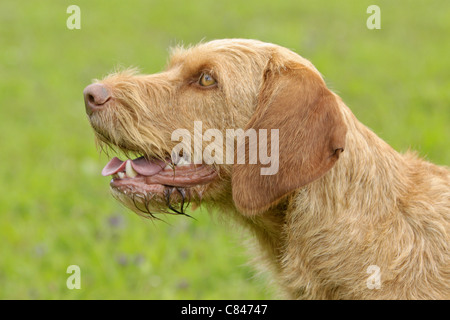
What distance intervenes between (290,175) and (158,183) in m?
0.73

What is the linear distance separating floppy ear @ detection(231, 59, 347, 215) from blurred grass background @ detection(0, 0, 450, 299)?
0.67m

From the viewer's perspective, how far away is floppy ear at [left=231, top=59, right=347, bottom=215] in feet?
9.62

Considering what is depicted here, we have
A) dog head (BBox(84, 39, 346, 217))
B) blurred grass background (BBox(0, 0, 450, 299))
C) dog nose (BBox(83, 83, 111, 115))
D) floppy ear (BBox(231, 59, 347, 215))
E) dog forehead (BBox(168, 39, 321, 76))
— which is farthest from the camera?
blurred grass background (BBox(0, 0, 450, 299))

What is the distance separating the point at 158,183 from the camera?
329cm

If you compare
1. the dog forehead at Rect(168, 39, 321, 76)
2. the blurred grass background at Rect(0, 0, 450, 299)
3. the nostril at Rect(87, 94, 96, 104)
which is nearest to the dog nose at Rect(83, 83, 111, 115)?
the nostril at Rect(87, 94, 96, 104)

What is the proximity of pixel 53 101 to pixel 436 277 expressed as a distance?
701cm

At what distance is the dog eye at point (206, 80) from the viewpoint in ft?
10.8

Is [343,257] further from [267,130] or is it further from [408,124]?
[408,124]

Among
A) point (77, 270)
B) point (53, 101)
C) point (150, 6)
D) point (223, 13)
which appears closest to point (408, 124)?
point (77, 270)

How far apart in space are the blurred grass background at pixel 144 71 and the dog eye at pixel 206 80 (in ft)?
3.01

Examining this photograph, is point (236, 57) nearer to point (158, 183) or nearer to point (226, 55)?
point (226, 55)

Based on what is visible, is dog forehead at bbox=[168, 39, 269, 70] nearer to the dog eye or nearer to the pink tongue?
the dog eye

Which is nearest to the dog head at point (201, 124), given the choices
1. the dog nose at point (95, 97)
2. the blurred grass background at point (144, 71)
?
the dog nose at point (95, 97)

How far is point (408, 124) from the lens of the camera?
731 centimetres
